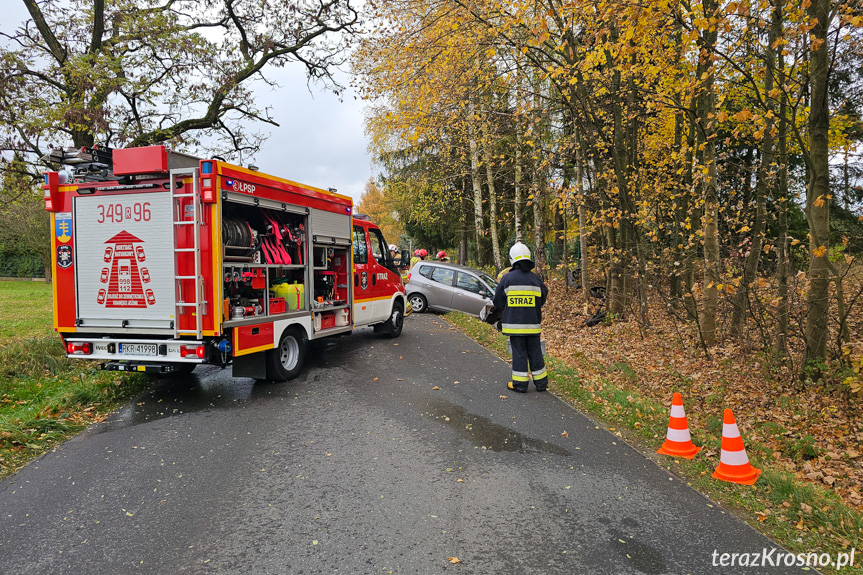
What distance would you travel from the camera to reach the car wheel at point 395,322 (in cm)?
1184

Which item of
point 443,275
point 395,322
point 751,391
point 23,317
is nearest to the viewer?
point 751,391

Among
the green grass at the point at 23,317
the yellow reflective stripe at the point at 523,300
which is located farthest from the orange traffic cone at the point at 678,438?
the green grass at the point at 23,317

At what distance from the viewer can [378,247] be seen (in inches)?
447

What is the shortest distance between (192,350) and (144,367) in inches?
30.7

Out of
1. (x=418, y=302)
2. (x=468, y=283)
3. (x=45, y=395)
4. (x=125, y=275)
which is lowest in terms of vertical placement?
(x=45, y=395)

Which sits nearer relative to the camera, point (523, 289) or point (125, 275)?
point (125, 275)

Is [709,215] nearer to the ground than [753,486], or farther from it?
farther from it

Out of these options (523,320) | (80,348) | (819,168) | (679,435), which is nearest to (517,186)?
(523,320)

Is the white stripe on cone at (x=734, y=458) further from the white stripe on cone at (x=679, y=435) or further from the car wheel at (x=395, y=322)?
the car wheel at (x=395, y=322)

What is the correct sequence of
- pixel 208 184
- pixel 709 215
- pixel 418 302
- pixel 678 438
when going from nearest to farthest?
pixel 678 438, pixel 208 184, pixel 709 215, pixel 418 302

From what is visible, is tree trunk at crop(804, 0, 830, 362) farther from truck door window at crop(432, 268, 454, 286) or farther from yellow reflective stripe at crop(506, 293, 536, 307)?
truck door window at crop(432, 268, 454, 286)

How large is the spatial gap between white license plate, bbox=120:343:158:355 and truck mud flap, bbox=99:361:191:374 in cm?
17

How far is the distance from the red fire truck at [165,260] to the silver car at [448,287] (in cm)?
803

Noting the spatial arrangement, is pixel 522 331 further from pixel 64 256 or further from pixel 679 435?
pixel 64 256
